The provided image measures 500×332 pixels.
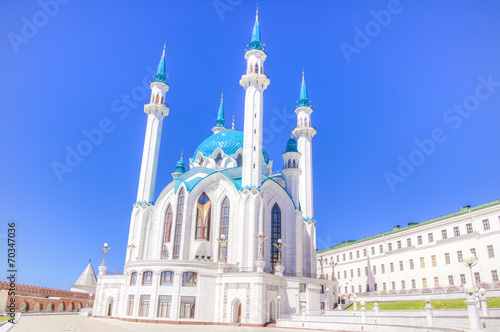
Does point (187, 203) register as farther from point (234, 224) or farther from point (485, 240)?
point (485, 240)

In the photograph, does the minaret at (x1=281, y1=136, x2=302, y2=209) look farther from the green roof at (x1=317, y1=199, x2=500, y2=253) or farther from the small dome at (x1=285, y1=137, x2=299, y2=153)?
the green roof at (x1=317, y1=199, x2=500, y2=253)

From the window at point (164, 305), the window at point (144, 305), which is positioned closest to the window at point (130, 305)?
the window at point (144, 305)

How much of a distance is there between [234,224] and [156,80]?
24688mm

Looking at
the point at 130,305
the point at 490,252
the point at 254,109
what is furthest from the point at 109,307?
the point at 490,252

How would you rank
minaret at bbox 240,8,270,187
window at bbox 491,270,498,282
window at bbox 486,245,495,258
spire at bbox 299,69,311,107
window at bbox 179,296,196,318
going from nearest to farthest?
1. window at bbox 179,296,196,318
2. window at bbox 491,270,498,282
3. window at bbox 486,245,495,258
4. minaret at bbox 240,8,270,187
5. spire at bbox 299,69,311,107

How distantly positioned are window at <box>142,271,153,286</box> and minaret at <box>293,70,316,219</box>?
2138 cm

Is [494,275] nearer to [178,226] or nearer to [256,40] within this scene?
[178,226]

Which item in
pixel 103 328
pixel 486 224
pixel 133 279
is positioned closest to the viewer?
pixel 103 328

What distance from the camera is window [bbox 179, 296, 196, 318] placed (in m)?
32.5

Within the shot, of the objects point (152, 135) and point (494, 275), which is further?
point (152, 135)

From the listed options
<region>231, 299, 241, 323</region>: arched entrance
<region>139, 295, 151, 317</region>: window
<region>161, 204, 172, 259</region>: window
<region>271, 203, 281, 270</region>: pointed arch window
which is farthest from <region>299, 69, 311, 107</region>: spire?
<region>139, 295, 151, 317</region>: window

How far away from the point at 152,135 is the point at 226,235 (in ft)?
58.1

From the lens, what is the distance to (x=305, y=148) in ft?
172

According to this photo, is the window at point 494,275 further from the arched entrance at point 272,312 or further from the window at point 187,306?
the window at point 187,306
